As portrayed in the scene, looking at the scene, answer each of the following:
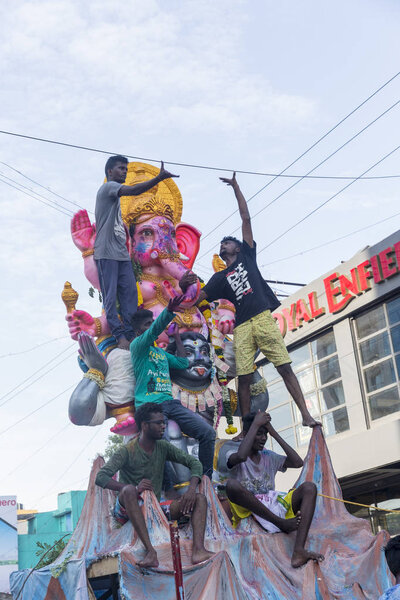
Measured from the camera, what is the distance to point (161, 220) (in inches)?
371

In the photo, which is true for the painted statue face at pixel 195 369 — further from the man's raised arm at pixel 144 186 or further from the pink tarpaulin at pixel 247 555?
the man's raised arm at pixel 144 186

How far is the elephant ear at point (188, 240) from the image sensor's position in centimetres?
996

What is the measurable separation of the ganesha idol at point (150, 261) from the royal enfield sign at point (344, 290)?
871 cm

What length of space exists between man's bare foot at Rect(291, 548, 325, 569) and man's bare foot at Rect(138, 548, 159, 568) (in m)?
1.25

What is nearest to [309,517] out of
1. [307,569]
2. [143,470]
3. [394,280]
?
[307,569]

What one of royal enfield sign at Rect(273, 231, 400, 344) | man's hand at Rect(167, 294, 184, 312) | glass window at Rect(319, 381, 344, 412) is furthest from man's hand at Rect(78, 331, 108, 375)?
glass window at Rect(319, 381, 344, 412)

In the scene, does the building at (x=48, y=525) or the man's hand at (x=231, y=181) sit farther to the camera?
the building at (x=48, y=525)

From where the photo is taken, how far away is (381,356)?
1770cm

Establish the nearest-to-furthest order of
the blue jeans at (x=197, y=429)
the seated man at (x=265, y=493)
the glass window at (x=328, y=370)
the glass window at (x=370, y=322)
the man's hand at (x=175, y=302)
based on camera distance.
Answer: the seated man at (x=265, y=493) < the man's hand at (x=175, y=302) < the blue jeans at (x=197, y=429) < the glass window at (x=370, y=322) < the glass window at (x=328, y=370)

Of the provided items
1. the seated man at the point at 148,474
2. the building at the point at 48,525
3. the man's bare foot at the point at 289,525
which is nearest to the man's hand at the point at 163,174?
the seated man at the point at 148,474

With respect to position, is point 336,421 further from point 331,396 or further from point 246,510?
point 246,510

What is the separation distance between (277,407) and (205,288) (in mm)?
11898

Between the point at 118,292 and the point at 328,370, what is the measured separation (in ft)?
36.9

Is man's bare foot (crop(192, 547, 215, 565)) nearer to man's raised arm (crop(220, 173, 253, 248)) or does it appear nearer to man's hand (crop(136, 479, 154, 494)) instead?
man's hand (crop(136, 479, 154, 494))
